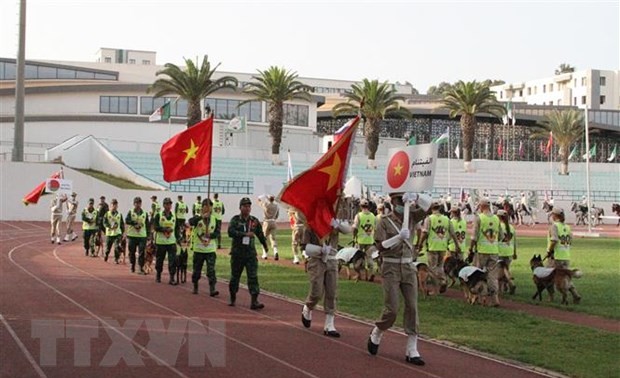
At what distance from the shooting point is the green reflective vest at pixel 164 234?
18922 mm

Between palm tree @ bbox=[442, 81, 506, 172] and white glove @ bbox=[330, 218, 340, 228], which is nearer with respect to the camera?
white glove @ bbox=[330, 218, 340, 228]

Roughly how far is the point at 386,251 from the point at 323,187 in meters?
2.10

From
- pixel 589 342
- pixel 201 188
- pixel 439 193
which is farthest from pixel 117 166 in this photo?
pixel 589 342

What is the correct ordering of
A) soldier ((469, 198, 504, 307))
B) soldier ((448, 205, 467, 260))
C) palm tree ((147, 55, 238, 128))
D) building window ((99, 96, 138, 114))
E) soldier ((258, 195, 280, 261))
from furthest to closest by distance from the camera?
building window ((99, 96, 138, 114)), palm tree ((147, 55, 238, 128)), soldier ((258, 195, 280, 261)), soldier ((448, 205, 467, 260)), soldier ((469, 198, 504, 307))

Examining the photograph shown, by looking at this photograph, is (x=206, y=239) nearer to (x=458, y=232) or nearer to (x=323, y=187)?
(x=323, y=187)

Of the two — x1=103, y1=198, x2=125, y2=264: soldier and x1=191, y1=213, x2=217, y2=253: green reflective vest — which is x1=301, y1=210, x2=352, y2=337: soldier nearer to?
x1=191, y1=213, x2=217, y2=253: green reflective vest

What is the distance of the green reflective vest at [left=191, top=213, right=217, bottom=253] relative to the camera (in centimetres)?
1675

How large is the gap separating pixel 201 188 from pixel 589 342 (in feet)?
133

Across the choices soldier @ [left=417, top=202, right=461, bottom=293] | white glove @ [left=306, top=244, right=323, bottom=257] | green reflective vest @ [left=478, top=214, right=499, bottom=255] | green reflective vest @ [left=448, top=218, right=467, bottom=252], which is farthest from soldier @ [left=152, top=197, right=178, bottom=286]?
white glove @ [left=306, top=244, right=323, bottom=257]

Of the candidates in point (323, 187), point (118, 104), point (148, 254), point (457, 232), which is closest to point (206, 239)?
point (323, 187)

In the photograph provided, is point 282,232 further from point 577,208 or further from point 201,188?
point 577,208

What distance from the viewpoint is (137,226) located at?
21.7 metres

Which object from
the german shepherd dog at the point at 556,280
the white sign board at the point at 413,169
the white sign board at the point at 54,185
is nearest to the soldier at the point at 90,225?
the white sign board at the point at 54,185

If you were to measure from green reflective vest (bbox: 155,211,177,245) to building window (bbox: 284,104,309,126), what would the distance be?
57.3 metres
